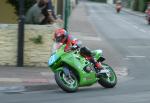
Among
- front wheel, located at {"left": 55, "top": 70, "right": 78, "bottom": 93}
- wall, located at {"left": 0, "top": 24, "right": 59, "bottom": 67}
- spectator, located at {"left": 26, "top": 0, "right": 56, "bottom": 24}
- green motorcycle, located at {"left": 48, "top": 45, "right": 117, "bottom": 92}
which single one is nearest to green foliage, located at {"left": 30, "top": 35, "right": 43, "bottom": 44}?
wall, located at {"left": 0, "top": 24, "right": 59, "bottom": 67}

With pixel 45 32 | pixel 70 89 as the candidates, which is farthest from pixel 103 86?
pixel 45 32

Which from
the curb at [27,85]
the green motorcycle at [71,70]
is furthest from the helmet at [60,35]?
the curb at [27,85]

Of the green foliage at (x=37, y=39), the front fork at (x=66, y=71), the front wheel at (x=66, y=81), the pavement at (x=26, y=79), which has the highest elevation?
the front fork at (x=66, y=71)

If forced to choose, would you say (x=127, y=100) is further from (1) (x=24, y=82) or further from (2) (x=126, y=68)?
(2) (x=126, y=68)

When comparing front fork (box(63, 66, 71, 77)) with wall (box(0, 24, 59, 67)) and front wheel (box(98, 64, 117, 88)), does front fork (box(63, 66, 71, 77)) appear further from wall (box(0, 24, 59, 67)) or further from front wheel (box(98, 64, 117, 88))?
wall (box(0, 24, 59, 67))

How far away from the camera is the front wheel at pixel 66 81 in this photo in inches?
482

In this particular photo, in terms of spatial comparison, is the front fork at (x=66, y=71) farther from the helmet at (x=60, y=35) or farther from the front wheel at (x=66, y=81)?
the helmet at (x=60, y=35)

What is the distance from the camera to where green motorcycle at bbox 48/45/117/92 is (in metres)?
12.3

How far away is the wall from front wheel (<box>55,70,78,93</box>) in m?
3.85

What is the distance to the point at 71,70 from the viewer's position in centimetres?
1246

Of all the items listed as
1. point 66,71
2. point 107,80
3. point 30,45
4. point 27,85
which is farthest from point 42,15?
point 66,71

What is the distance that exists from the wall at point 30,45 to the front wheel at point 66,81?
3853 mm

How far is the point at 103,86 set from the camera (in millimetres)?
13266

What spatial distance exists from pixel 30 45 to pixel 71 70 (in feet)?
13.2
